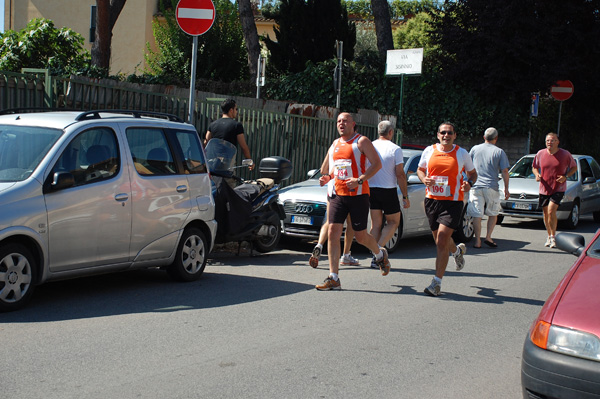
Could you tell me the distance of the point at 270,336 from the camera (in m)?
6.46

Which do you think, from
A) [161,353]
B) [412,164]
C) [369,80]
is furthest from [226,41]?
[161,353]

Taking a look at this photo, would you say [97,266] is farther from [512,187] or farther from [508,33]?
[508,33]

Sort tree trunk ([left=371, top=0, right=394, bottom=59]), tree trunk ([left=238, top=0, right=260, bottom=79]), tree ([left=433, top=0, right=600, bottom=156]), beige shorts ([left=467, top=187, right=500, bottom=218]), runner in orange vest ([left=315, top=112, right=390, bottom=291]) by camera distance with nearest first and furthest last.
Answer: runner in orange vest ([left=315, top=112, right=390, bottom=291]), beige shorts ([left=467, top=187, right=500, bottom=218]), tree ([left=433, top=0, right=600, bottom=156]), tree trunk ([left=238, top=0, right=260, bottom=79]), tree trunk ([left=371, top=0, right=394, bottom=59])

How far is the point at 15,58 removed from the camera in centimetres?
2172

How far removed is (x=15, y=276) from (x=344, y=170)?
363 centimetres

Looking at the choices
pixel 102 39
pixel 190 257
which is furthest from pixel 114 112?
pixel 102 39

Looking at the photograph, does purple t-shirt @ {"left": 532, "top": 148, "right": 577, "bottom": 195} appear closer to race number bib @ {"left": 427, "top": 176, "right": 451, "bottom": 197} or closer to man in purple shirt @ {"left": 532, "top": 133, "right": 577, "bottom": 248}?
man in purple shirt @ {"left": 532, "top": 133, "right": 577, "bottom": 248}

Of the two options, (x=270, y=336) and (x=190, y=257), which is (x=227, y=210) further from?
(x=270, y=336)

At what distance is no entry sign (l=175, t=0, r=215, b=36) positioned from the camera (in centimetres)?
1079

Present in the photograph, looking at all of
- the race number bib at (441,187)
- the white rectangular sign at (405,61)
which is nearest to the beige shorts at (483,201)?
the race number bib at (441,187)

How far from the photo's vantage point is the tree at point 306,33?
29047mm

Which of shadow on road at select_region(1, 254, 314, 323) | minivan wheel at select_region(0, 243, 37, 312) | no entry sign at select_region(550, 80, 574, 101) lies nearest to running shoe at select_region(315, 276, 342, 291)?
shadow on road at select_region(1, 254, 314, 323)

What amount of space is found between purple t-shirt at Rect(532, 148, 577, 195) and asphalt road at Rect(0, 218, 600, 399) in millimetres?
4007

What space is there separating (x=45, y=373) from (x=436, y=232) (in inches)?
188
